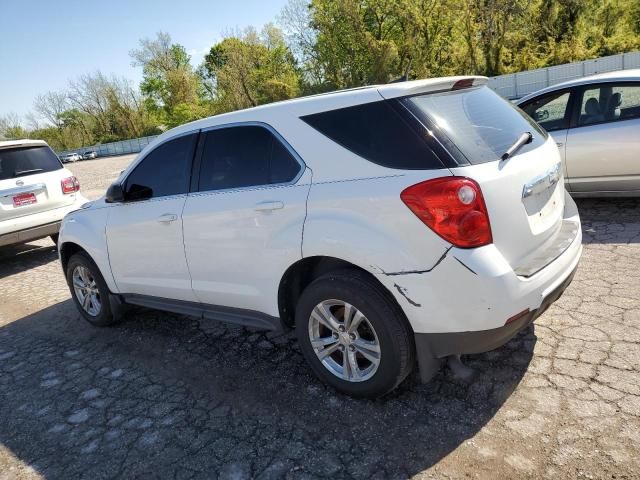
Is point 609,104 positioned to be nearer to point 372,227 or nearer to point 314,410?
point 372,227

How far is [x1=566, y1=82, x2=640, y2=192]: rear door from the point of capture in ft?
17.1

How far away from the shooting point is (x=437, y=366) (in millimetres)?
2629

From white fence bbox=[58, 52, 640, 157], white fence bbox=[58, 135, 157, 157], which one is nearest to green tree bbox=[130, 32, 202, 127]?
white fence bbox=[58, 135, 157, 157]

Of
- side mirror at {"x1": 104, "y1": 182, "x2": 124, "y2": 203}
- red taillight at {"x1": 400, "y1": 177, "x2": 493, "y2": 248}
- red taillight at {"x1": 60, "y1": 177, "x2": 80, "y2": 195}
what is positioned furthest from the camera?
red taillight at {"x1": 60, "y1": 177, "x2": 80, "y2": 195}

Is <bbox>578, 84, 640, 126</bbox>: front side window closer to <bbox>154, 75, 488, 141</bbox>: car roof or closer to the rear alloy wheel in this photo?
<bbox>154, 75, 488, 141</bbox>: car roof

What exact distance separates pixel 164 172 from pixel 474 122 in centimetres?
232

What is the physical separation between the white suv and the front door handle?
11 mm

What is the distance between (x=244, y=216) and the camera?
309 centimetres

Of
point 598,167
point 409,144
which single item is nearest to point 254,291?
point 409,144

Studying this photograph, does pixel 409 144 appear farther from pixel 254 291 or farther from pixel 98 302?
pixel 98 302

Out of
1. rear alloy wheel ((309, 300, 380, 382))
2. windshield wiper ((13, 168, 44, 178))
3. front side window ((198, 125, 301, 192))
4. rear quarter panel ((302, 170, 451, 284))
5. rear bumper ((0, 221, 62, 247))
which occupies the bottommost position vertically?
rear alloy wheel ((309, 300, 380, 382))

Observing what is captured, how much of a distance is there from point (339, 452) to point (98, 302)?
3113 mm

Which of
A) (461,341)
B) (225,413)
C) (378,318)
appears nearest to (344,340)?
(378,318)

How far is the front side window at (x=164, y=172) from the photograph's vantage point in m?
3.64
